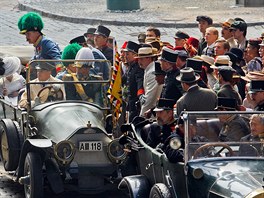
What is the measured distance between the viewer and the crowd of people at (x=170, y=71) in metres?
13.0

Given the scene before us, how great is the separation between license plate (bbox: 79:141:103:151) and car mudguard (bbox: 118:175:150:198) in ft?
2.98

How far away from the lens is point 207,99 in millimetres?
13000

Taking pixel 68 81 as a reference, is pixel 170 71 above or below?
above

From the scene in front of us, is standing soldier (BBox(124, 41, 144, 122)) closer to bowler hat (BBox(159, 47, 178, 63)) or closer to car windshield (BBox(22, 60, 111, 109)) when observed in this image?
car windshield (BBox(22, 60, 111, 109))

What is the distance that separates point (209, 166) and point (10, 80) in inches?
218

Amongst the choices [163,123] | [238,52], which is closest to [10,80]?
[238,52]

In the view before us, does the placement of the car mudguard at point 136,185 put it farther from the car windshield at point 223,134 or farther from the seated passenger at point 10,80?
the seated passenger at point 10,80

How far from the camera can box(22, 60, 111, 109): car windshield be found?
1493cm

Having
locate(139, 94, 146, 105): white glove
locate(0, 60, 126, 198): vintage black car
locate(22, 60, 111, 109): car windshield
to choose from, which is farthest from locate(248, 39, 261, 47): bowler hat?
locate(0, 60, 126, 198): vintage black car

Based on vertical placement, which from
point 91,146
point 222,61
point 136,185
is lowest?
point 136,185

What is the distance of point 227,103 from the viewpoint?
1260 centimetres

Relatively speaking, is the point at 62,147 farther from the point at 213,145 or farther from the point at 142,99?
the point at 213,145

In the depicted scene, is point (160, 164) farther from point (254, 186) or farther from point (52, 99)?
point (52, 99)

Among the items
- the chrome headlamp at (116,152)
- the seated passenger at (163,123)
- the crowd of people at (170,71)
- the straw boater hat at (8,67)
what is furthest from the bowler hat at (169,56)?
the straw boater hat at (8,67)
